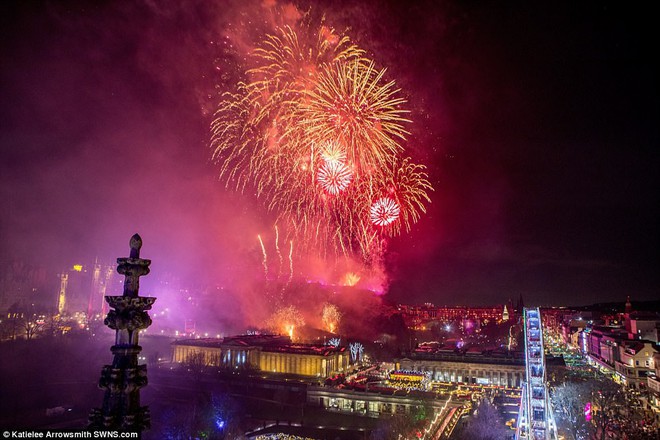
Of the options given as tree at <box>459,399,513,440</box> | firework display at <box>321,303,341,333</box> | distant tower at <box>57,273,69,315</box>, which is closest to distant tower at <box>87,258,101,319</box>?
distant tower at <box>57,273,69,315</box>

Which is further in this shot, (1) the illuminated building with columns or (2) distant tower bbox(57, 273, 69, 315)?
(2) distant tower bbox(57, 273, 69, 315)

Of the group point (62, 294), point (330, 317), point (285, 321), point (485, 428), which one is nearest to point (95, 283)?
point (62, 294)

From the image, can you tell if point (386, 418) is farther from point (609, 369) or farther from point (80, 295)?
point (80, 295)

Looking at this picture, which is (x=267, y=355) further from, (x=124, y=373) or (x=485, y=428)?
(x=124, y=373)

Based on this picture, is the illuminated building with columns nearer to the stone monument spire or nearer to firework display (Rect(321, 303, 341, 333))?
firework display (Rect(321, 303, 341, 333))

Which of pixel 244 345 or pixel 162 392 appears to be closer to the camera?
pixel 162 392

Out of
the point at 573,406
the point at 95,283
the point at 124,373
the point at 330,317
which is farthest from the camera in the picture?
the point at 95,283

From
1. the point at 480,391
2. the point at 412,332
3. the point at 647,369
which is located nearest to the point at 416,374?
the point at 480,391
